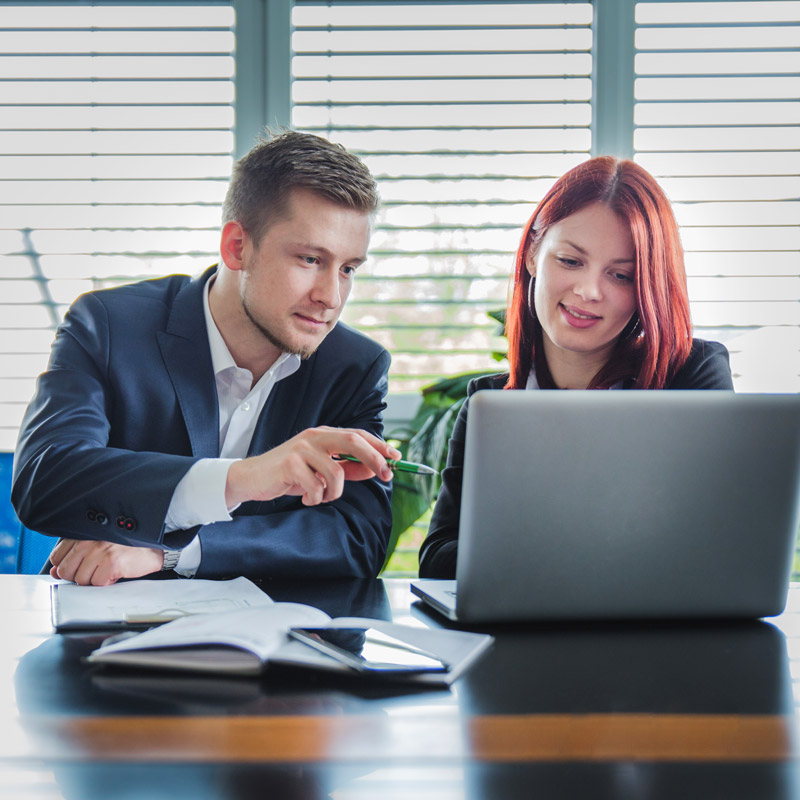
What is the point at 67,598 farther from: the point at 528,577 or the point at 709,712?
the point at 709,712

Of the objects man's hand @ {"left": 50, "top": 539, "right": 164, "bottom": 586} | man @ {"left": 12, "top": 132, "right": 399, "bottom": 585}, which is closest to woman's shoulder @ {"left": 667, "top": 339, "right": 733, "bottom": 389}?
man @ {"left": 12, "top": 132, "right": 399, "bottom": 585}

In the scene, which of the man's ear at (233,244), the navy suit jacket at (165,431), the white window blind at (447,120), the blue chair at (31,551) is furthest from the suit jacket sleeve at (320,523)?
the white window blind at (447,120)

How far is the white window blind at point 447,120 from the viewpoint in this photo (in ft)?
8.45

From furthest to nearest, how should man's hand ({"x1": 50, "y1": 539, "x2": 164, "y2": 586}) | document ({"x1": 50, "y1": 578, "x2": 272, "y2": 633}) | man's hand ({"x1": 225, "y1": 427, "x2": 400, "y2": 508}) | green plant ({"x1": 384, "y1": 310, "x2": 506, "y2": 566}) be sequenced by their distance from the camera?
green plant ({"x1": 384, "y1": 310, "x2": 506, "y2": 566}) < man's hand ({"x1": 50, "y1": 539, "x2": 164, "y2": 586}) < man's hand ({"x1": 225, "y1": 427, "x2": 400, "y2": 508}) < document ({"x1": 50, "y1": 578, "x2": 272, "y2": 633})

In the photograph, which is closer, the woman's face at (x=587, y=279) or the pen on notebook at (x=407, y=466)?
the pen on notebook at (x=407, y=466)

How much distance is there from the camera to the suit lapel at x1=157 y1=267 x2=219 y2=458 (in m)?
1.54

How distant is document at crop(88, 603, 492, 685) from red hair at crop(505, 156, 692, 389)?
86 cm

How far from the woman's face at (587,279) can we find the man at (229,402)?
0.37 metres

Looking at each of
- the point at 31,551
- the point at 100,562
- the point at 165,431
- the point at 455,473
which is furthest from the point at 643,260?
the point at 31,551

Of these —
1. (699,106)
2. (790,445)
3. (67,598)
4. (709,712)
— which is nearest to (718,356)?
(790,445)

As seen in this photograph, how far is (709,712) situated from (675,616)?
267mm

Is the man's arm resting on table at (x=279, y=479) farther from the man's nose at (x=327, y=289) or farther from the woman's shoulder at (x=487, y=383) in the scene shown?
the woman's shoulder at (x=487, y=383)

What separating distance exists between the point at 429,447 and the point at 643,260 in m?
0.95

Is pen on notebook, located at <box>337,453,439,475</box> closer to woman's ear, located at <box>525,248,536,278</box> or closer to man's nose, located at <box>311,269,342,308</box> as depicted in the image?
man's nose, located at <box>311,269,342,308</box>
